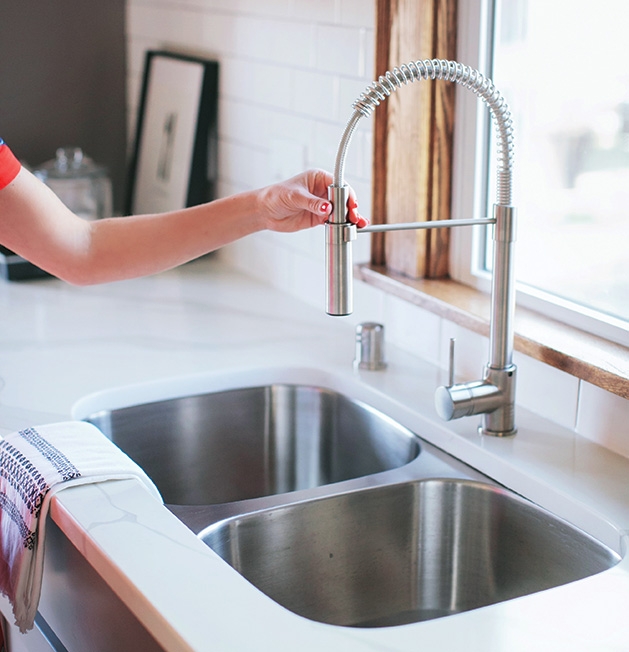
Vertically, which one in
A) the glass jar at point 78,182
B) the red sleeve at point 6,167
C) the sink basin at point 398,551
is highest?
the red sleeve at point 6,167

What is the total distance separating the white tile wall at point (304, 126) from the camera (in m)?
1.44

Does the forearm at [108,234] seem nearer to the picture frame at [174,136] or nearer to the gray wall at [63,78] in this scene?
the picture frame at [174,136]

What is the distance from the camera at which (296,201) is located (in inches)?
52.2

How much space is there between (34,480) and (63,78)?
1.62 metres

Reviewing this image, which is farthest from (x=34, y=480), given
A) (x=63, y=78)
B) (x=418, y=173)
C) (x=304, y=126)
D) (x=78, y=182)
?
(x=63, y=78)

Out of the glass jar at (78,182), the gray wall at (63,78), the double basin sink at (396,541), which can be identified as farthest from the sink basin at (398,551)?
the gray wall at (63,78)

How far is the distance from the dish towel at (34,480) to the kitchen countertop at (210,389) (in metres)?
0.02

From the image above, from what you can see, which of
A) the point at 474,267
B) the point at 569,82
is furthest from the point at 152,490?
the point at 569,82

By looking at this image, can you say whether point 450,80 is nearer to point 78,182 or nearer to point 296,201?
point 296,201

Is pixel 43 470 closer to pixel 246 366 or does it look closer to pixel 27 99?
pixel 246 366

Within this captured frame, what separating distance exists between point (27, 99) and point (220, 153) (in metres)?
0.56

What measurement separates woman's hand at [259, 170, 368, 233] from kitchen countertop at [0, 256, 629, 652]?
29cm

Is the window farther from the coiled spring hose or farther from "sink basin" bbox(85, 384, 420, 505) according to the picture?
"sink basin" bbox(85, 384, 420, 505)

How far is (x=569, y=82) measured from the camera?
1432mm
